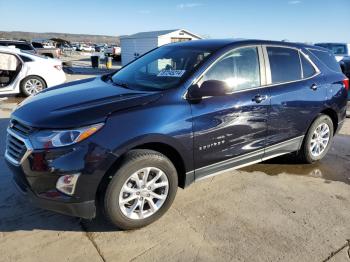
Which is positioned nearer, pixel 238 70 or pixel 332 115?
pixel 238 70

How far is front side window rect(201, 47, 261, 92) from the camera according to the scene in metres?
3.56

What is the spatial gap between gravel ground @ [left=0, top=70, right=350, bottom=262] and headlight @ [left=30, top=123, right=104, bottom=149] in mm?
905

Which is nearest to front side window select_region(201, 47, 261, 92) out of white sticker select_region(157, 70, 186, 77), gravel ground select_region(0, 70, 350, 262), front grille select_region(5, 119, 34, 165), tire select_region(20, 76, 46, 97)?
white sticker select_region(157, 70, 186, 77)

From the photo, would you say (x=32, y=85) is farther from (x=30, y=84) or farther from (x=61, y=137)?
(x=61, y=137)

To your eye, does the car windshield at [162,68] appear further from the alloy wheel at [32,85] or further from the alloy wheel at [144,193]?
the alloy wheel at [32,85]

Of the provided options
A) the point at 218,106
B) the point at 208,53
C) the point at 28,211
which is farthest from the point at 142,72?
the point at 28,211

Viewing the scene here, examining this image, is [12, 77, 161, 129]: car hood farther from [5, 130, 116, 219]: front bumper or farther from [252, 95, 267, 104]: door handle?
[252, 95, 267, 104]: door handle

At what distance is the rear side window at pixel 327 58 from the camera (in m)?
4.76

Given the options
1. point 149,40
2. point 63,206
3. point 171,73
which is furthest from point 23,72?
point 149,40

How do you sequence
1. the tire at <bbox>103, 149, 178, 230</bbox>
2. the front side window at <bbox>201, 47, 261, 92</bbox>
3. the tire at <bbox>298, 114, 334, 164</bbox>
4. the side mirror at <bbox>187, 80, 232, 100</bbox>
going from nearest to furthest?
the tire at <bbox>103, 149, 178, 230</bbox> → the side mirror at <bbox>187, 80, 232, 100</bbox> → the front side window at <bbox>201, 47, 261, 92</bbox> → the tire at <bbox>298, 114, 334, 164</bbox>

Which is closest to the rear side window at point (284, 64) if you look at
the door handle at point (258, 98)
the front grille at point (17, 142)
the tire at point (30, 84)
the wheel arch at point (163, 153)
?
the door handle at point (258, 98)

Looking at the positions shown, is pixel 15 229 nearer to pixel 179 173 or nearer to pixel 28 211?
pixel 28 211

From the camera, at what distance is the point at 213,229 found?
10.5 ft

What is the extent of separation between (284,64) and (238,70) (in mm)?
853
